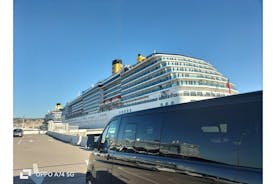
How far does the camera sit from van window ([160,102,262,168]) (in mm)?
1906

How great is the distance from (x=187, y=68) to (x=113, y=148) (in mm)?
44600

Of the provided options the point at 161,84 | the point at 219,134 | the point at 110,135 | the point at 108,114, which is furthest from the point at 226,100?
the point at 108,114

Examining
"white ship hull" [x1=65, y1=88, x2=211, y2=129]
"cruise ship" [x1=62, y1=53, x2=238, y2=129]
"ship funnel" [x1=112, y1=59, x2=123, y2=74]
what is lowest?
"white ship hull" [x1=65, y1=88, x2=211, y2=129]

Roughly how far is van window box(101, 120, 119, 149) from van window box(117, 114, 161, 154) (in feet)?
0.84

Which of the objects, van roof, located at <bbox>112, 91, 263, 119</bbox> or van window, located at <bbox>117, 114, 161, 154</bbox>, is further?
van window, located at <bbox>117, 114, 161, 154</bbox>

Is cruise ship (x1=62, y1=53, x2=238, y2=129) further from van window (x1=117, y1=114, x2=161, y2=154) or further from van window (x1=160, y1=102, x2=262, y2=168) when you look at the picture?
van window (x1=160, y1=102, x2=262, y2=168)

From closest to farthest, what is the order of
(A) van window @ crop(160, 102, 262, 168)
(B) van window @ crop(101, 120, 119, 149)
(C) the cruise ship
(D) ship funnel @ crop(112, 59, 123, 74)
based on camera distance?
(A) van window @ crop(160, 102, 262, 168), (B) van window @ crop(101, 120, 119, 149), (C) the cruise ship, (D) ship funnel @ crop(112, 59, 123, 74)

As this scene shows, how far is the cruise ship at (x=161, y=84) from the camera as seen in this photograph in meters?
42.5

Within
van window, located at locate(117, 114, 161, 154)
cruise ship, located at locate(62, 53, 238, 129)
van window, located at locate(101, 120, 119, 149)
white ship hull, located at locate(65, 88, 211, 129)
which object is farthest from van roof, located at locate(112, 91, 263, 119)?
cruise ship, located at locate(62, 53, 238, 129)

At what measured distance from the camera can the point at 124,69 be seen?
60438 millimetres

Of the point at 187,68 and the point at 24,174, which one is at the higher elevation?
the point at 187,68

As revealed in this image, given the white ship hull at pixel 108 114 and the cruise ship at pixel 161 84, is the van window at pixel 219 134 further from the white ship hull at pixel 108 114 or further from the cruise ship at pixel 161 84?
the cruise ship at pixel 161 84
